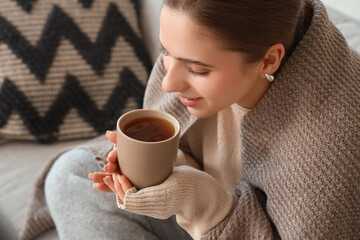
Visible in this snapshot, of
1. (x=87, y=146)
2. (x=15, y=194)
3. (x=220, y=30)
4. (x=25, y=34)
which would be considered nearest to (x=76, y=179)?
(x=87, y=146)

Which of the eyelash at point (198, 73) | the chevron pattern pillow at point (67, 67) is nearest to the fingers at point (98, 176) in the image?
the eyelash at point (198, 73)

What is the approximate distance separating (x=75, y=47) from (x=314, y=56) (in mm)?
772

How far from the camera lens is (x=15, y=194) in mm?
1088

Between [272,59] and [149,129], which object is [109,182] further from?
[272,59]

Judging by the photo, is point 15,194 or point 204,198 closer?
point 204,198

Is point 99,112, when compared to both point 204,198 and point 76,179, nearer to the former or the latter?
point 76,179

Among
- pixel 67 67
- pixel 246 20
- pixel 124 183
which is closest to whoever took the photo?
pixel 246 20

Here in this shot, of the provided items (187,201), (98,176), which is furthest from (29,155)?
(187,201)

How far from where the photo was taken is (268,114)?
0.71 metres

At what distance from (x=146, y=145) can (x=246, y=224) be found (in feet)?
1.01

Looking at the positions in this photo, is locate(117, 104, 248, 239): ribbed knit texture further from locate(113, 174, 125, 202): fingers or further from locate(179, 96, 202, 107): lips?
locate(179, 96, 202, 107): lips

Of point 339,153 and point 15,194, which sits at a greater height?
point 339,153

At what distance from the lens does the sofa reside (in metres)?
1.01

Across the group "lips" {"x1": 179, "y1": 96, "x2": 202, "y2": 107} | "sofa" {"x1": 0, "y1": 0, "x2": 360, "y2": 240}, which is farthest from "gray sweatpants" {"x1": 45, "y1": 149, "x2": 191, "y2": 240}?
"lips" {"x1": 179, "y1": 96, "x2": 202, "y2": 107}
